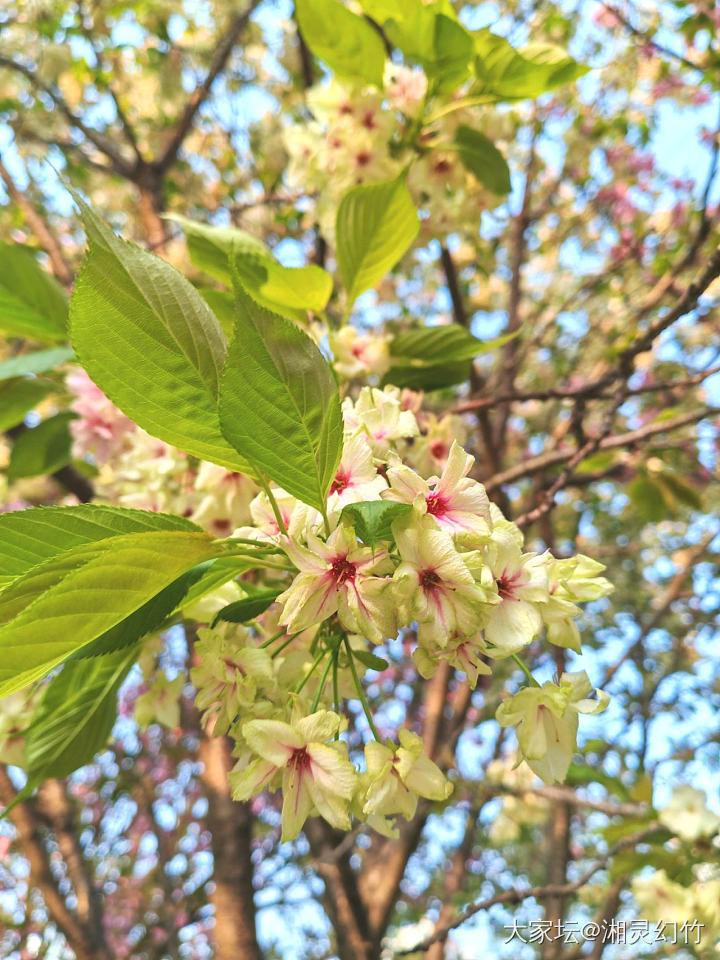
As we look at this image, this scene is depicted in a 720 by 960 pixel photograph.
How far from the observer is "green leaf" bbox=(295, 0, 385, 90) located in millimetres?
1124

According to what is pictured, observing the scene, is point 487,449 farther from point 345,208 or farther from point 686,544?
point 686,544

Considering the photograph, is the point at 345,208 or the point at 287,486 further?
the point at 345,208

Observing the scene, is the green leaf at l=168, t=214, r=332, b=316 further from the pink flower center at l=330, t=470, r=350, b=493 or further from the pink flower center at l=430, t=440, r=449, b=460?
the pink flower center at l=330, t=470, r=350, b=493

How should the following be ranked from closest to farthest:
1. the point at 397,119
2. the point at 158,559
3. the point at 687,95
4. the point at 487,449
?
the point at 158,559, the point at 397,119, the point at 487,449, the point at 687,95

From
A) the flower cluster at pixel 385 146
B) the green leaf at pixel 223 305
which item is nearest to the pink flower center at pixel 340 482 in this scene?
the green leaf at pixel 223 305

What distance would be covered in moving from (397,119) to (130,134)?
1.49 meters

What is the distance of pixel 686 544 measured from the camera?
3723 mm

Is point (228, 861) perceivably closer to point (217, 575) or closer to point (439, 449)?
point (439, 449)

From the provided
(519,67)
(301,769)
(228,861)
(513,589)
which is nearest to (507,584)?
(513,589)

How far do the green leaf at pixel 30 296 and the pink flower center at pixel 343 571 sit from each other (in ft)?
2.36

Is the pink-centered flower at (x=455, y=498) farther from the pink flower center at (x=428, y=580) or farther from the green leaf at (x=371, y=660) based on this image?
the green leaf at (x=371, y=660)

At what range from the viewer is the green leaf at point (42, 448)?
1.32 meters

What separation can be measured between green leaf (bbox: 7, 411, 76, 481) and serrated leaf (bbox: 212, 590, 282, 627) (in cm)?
82

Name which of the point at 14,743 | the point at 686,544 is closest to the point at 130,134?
the point at 14,743
